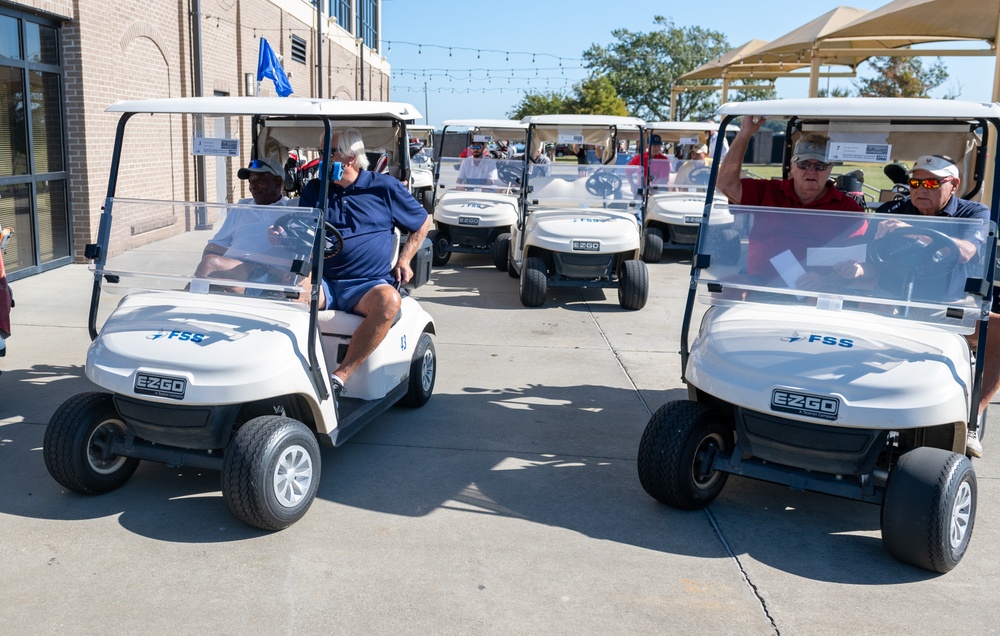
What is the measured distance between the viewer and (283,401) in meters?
3.69

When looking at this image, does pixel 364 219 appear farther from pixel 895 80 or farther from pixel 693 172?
pixel 895 80

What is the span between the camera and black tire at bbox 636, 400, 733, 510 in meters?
3.50

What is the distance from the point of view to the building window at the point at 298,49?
18647mm

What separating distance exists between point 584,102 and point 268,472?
45.7 m

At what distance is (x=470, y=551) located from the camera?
130 inches

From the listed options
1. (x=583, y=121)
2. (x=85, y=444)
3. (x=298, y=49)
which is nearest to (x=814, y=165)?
(x=85, y=444)

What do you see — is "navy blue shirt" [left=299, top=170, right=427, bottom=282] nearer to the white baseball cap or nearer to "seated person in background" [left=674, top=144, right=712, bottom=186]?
the white baseball cap

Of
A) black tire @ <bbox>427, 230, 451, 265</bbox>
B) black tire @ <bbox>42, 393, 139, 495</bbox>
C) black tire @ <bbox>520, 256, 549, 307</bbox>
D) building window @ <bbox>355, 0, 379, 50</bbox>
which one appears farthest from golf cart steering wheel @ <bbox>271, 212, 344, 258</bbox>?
building window @ <bbox>355, 0, 379, 50</bbox>

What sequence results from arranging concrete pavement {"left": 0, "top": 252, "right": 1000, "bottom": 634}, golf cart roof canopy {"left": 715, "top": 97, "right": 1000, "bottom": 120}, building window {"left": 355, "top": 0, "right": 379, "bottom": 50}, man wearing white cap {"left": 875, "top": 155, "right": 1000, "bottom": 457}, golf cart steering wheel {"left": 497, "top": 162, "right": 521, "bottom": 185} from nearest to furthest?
1. concrete pavement {"left": 0, "top": 252, "right": 1000, "bottom": 634}
2. golf cart roof canopy {"left": 715, "top": 97, "right": 1000, "bottom": 120}
3. man wearing white cap {"left": 875, "top": 155, "right": 1000, "bottom": 457}
4. golf cart steering wheel {"left": 497, "top": 162, "right": 521, "bottom": 185}
5. building window {"left": 355, "top": 0, "right": 379, "bottom": 50}

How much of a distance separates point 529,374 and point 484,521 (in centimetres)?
228

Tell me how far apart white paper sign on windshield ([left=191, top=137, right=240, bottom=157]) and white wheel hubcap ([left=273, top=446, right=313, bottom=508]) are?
3.92ft

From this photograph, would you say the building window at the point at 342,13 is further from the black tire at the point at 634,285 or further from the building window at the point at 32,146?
the black tire at the point at 634,285

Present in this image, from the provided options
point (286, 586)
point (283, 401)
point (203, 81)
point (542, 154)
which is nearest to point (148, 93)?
point (203, 81)

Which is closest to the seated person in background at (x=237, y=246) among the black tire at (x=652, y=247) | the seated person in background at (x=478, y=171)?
the seated person in background at (x=478, y=171)
